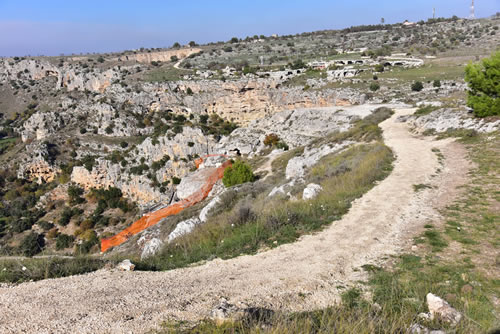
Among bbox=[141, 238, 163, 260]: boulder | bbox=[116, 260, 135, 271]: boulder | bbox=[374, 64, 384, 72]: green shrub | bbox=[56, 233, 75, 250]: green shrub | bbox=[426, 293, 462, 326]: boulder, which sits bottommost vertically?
bbox=[56, 233, 75, 250]: green shrub

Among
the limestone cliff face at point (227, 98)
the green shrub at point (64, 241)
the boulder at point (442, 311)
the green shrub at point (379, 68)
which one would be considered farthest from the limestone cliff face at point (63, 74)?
the boulder at point (442, 311)

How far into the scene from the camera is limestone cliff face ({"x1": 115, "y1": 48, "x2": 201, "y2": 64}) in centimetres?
7381

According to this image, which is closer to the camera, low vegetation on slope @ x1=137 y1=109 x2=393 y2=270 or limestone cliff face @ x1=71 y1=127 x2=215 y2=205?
low vegetation on slope @ x1=137 y1=109 x2=393 y2=270

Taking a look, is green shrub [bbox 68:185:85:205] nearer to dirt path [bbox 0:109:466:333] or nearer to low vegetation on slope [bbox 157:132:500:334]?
dirt path [bbox 0:109:466:333]

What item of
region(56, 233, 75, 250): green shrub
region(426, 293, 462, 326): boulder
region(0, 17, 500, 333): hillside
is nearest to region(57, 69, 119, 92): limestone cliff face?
region(0, 17, 500, 333): hillside

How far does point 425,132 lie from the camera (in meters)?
19.2

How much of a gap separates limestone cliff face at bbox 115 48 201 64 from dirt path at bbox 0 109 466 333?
7554 cm

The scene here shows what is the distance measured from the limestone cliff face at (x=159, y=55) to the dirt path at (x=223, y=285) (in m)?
75.5

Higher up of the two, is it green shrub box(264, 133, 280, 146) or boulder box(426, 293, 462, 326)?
boulder box(426, 293, 462, 326)

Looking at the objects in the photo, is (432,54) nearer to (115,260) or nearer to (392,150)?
(392,150)

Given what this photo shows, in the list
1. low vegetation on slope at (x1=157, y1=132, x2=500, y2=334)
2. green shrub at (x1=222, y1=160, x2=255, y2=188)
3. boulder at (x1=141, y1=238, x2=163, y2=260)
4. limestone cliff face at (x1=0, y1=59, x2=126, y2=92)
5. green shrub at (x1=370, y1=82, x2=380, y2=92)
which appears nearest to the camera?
low vegetation on slope at (x1=157, y1=132, x2=500, y2=334)

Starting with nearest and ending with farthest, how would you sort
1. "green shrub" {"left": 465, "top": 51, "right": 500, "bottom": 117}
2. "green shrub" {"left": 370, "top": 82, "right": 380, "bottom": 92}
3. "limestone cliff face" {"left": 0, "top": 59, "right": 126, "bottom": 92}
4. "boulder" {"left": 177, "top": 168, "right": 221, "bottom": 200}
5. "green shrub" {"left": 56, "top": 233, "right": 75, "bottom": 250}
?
"green shrub" {"left": 465, "top": 51, "right": 500, "bottom": 117} → "boulder" {"left": 177, "top": 168, "right": 221, "bottom": 200} → "green shrub" {"left": 56, "top": 233, "right": 75, "bottom": 250} → "green shrub" {"left": 370, "top": 82, "right": 380, "bottom": 92} → "limestone cliff face" {"left": 0, "top": 59, "right": 126, "bottom": 92}

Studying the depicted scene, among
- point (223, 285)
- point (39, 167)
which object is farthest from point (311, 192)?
point (39, 167)

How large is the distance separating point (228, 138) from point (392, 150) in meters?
25.5
